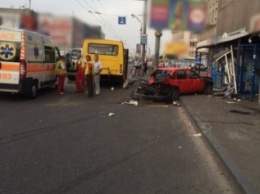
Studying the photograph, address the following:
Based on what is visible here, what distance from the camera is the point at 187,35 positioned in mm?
15219

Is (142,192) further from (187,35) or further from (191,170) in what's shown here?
(187,35)

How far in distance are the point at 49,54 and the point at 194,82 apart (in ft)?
20.9

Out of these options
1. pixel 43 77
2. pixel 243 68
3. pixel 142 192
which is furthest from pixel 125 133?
pixel 243 68

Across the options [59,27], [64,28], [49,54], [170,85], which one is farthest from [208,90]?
[49,54]

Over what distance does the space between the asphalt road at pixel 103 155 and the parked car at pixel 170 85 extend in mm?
3359

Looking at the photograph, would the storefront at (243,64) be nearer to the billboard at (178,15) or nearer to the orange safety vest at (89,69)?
the billboard at (178,15)

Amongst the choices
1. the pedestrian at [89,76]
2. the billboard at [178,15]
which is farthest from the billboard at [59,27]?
the billboard at [178,15]

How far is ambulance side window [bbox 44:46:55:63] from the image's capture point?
1752 centimetres

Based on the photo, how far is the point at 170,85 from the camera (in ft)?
60.0

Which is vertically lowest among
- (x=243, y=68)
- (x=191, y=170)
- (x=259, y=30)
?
(x=191, y=170)

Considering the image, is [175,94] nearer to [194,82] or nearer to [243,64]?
[194,82]

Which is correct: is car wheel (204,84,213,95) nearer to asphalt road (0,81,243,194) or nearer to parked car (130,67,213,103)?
parked car (130,67,213,103)

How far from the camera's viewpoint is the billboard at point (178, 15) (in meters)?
13.3

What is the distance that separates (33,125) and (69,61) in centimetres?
1756
